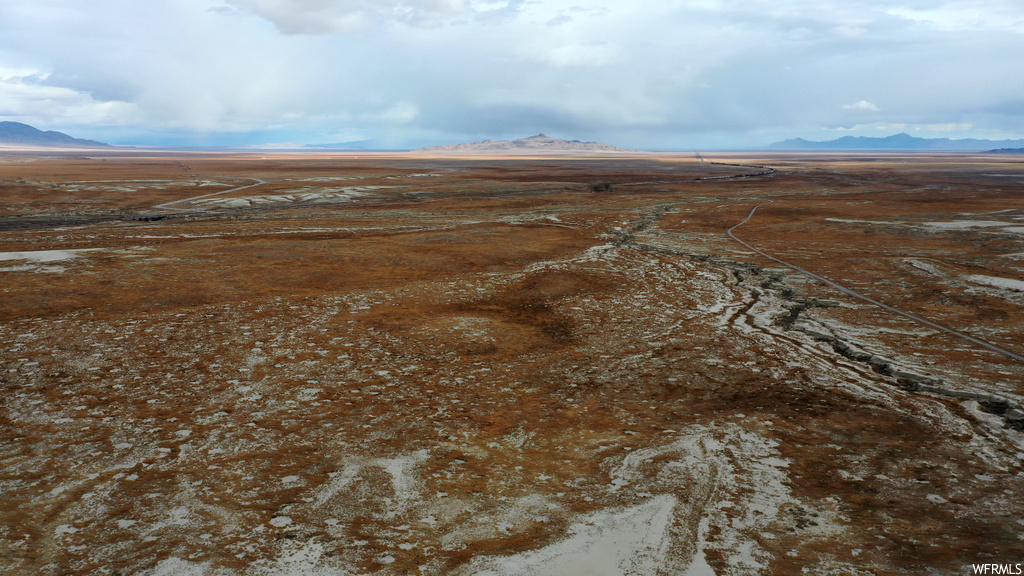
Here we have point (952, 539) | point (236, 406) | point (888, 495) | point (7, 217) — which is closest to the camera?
point (952, 539)

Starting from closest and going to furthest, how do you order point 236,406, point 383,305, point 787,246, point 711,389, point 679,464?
point 679,464
point 236,406
point 711,389
point 383,305
point 787,246

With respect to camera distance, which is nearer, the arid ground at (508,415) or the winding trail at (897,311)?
the arid ground at (508,415)

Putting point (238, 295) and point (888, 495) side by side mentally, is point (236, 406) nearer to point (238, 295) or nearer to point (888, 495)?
point (238, 295)

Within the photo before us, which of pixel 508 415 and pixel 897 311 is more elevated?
pixel 897 311

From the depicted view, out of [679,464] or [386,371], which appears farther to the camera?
[386,371]

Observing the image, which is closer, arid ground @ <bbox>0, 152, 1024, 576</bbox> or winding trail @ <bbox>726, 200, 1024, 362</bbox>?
A: arid ground @ <bbox>0, 152, 1024, 576</bbox>

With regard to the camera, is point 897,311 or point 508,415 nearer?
point 508,415

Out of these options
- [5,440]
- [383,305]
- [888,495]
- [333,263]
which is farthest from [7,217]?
[888,495]

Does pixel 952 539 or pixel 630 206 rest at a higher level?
pixel 630 206
